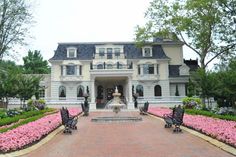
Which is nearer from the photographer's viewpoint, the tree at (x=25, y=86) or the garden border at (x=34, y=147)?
the garden border at (x=34, y=147)

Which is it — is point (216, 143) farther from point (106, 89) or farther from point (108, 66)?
point (106, 89)

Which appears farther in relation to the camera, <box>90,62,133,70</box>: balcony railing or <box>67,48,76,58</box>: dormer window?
<box>67,48,76,58</box>: dormer window

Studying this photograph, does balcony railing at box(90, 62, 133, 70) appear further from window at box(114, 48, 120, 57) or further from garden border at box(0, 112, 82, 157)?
garden border at box(0, 112, 82, 157)

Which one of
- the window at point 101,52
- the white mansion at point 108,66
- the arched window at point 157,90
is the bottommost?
the arched window at point 157,90

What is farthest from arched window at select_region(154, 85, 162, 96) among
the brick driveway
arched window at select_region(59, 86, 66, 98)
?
the brick driveway

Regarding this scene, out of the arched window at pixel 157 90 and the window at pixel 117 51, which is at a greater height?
the window at pixel 117 51

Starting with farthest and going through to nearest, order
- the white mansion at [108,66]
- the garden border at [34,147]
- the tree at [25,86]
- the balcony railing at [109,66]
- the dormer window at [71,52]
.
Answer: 1. the dormer window at [71,52]
2. the white mansion at [108,66]
3. the balcony railing at [109,66]
4. the tree at [25,86]
5. the garden border at [34,147]

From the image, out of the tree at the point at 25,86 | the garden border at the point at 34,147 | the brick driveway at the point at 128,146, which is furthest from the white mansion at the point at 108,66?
the brick driveway at the point at 128,146

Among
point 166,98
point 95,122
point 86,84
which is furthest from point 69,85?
point 95,122

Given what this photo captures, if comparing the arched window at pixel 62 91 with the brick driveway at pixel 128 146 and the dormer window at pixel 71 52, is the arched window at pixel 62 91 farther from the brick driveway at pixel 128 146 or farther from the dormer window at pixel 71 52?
the brick driveway at pixel 128 146

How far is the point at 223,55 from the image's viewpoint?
40.2 meters

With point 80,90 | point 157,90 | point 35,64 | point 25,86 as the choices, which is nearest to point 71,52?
point 80,90

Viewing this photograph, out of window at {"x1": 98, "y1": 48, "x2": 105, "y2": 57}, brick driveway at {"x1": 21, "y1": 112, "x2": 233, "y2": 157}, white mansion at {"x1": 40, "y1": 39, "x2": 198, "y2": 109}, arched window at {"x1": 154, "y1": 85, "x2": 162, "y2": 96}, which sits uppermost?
window at {"x1": 98, "y1": 48, "x2": 105, "y2": 57}

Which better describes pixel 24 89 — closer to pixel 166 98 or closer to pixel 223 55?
pixel 166 98
